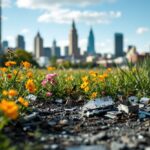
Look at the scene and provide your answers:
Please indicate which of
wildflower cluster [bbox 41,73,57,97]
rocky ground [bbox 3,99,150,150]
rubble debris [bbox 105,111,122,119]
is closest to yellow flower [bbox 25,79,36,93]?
rocky ground [bbox 3,99,150,150]

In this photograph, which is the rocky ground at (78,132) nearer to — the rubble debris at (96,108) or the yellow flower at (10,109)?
the rubble debris at (96,108)

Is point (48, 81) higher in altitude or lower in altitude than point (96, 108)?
higher

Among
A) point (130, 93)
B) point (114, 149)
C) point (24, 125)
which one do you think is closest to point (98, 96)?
point (130, 93)

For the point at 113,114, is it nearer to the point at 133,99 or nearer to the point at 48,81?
the point at 133,99

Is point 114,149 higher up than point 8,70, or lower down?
lower down

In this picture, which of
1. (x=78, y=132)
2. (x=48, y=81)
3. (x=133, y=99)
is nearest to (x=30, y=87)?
(x=78, y=132)

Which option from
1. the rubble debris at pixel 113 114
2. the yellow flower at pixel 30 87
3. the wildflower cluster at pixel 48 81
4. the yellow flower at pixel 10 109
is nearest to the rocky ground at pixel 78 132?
the rubble debris at pixel 113 114

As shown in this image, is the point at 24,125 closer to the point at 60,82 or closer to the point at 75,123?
the point at 75,123

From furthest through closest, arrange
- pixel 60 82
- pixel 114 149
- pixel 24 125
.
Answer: pixel 60 82, pixel 24 125, pixel 114 149

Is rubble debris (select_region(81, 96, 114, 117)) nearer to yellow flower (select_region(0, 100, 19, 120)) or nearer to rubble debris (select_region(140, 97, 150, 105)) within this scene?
rubble debris (select_region(140, 97, 150, 105))
